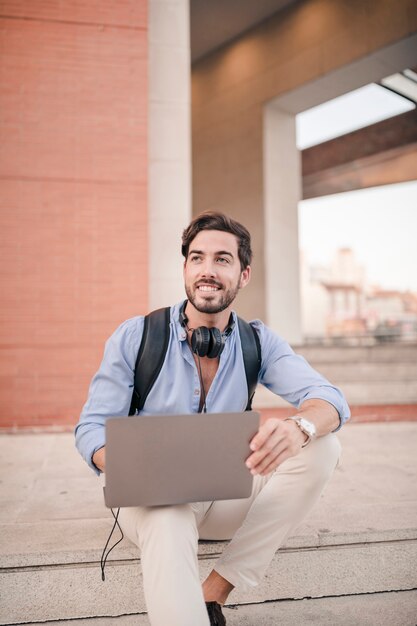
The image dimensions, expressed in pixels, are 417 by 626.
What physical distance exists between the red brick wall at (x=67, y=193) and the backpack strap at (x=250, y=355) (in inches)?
126

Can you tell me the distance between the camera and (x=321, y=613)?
2.15 m

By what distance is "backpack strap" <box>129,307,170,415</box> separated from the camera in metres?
2.03

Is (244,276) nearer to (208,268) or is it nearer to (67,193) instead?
(208,268)

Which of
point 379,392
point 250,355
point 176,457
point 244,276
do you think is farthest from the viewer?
point 379,392

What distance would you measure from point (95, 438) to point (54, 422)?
3.46 metres

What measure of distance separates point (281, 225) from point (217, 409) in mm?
7895

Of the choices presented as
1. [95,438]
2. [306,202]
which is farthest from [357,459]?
[306,202]

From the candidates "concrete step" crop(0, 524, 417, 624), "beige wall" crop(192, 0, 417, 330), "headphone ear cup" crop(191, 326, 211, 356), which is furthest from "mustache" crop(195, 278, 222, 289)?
"beige wall" crop(192, 0, 417, 330)

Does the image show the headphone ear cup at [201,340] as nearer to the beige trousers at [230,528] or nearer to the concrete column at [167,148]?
the beige trousers at [230,528]

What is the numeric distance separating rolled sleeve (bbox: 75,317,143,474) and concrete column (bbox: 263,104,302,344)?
7.45 m

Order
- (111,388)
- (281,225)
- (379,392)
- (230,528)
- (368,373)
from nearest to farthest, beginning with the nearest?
(111,388)
(230,528)
(379,392)
(368,373)
(281,225)

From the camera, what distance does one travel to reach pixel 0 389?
4996mm

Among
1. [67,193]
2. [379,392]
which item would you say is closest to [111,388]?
[67,193]

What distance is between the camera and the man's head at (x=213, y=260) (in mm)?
2146
